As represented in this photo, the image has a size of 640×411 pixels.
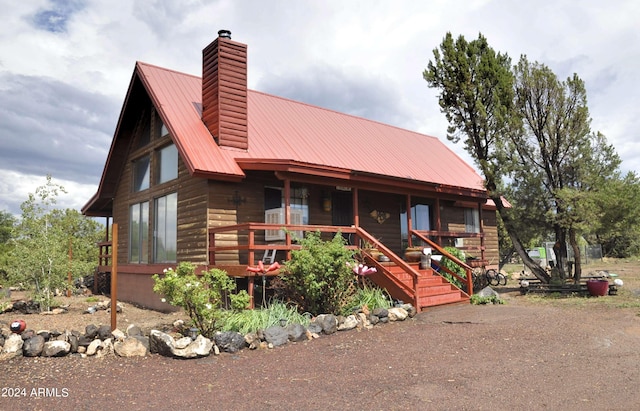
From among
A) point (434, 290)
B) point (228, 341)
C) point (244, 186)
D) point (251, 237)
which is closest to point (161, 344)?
point (228, 341)

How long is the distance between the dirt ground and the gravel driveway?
0.02 m

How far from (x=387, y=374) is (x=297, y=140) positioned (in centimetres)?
973

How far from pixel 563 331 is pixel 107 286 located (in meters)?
15.4

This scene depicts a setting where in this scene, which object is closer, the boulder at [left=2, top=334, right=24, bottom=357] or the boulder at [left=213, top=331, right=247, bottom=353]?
the boulder at [left=2, top=334, right=24, bottom=357]

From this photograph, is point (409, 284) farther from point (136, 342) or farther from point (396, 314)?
point (136, 342)

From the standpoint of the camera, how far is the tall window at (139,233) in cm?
1426

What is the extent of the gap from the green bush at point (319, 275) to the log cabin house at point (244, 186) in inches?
45.4

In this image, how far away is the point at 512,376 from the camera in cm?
576

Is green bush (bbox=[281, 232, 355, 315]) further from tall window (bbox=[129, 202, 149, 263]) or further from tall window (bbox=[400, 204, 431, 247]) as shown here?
tall window (bbox=[400, 204, 431, 247])

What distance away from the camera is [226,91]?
41.6 ft

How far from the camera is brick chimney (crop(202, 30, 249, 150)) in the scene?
12.5 m

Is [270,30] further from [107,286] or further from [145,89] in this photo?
[107,286]

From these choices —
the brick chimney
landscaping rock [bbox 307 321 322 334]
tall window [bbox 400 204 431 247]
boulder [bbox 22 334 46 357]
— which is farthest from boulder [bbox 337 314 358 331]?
tall window [bbox 400 204 431 247]

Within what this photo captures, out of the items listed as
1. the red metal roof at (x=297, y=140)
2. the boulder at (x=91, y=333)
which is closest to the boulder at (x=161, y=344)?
the boulder at (x=91, y=333)
